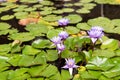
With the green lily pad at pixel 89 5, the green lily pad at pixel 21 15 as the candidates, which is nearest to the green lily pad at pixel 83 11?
the green lily pad at pixel 89 5

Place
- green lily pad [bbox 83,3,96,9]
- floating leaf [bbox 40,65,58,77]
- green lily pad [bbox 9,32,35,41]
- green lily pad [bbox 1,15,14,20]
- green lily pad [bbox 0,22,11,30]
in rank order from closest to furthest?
1. floating leaf [bbox 40,65,58,77]
2. green lily pad [bbox 9,32,35,41]
3. green lily pad [bbox 0,22,11,30]
4. green lily pad [bbox 1,15,14,20]
5. green lily pad [bbox 83,3,96,9]

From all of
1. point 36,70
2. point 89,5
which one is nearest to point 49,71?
point 36,70

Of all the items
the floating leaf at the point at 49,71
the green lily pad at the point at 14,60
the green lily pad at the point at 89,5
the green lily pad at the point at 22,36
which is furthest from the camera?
the green lily pad at the point at 89,5

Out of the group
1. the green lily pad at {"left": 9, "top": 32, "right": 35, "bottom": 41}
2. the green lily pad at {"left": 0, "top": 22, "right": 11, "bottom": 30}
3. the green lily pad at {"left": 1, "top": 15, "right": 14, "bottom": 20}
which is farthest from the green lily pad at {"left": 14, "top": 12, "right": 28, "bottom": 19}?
the green lily pad at {"left": 9, "top": 32, "right": 35, "bottom": 41}

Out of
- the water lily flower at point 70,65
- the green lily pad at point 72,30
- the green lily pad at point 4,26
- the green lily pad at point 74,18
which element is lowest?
the water lily flower at point 70,65

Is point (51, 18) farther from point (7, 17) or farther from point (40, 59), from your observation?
point (40, 59)

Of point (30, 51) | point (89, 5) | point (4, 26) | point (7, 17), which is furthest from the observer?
point (89, 5)

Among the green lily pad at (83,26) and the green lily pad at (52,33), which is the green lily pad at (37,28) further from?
the green lily pad at (83,26)

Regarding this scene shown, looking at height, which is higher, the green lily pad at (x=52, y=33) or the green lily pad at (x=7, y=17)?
the green lily pad at (x=7, y=17)

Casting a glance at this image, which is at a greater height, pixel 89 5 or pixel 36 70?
pixel 89 5

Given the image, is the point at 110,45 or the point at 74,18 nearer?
the point at 110,45

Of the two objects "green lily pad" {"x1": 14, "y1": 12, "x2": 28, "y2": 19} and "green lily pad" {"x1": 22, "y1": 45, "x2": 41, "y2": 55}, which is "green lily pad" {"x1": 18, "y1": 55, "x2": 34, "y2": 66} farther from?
"green lily pad" {"x1": 14, "y1": 12, "x2": 28, "y2": 19}
